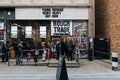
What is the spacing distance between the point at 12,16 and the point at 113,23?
9246 mm

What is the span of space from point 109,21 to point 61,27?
15.0 feet

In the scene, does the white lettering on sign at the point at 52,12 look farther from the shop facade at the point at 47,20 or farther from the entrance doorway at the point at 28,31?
the entrance doorway at the point at 28,31

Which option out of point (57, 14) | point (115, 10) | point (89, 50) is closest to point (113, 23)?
point (115, 10)

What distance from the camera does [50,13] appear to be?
30.2 meters

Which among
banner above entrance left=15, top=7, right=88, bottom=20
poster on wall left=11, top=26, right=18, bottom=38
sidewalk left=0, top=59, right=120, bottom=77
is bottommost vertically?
sidewalk left=0, top=59, right=120, bottom=77

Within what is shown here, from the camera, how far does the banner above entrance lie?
30.2m

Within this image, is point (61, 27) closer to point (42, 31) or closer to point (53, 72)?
point (42, 31)

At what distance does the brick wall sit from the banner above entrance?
6.26ft

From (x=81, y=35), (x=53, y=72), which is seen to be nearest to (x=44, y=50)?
(x=81, y=35)

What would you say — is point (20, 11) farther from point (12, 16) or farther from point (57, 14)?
point (57, 14)

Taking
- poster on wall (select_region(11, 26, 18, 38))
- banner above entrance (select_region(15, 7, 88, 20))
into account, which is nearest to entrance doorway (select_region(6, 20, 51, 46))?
poster on wall (select_region(11, 26, 18, 38))

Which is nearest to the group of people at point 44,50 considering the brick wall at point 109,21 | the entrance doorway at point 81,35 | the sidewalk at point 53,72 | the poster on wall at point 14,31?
the poster on wall at point 14,31

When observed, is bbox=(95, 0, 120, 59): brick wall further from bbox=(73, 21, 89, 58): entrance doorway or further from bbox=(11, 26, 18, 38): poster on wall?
bbox=(11, 26, 18, 38): poster on wall

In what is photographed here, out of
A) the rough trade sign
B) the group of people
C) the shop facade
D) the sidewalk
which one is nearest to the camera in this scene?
the sidewalk
